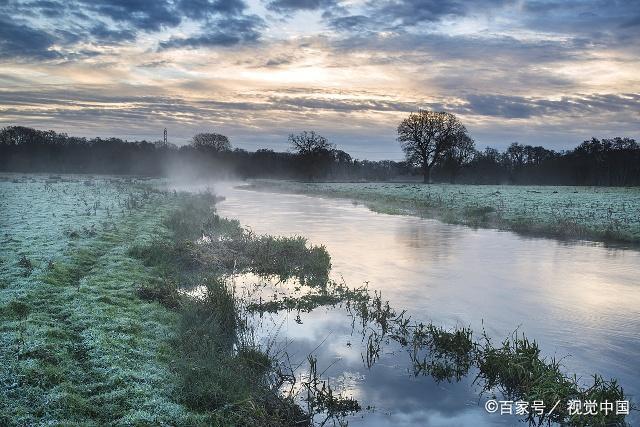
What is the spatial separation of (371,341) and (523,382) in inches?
121

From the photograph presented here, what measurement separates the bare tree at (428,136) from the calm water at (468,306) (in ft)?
171

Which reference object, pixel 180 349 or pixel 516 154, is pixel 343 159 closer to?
pixel 516 154

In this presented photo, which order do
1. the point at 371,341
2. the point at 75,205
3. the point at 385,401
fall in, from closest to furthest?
the point at 385,401 → the point at 371,341 → the point at 75,205

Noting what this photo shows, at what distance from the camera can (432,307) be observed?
1280 cm

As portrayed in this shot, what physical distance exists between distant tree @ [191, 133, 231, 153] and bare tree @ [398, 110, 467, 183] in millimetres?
74355

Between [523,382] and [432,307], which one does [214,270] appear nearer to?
[432,307]

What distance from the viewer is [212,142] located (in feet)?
469

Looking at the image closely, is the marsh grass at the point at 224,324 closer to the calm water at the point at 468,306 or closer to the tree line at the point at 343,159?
the calm water at the point at 468,306

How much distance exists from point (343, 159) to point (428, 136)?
56325 millimetres

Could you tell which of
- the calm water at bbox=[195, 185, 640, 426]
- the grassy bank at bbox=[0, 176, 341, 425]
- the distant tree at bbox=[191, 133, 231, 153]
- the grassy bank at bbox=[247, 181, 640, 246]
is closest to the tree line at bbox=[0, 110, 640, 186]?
the distant tree at bbox=[191, 133, 231, 153]

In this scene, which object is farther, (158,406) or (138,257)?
(138,257)

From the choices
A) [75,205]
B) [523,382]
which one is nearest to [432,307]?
[523,382]
